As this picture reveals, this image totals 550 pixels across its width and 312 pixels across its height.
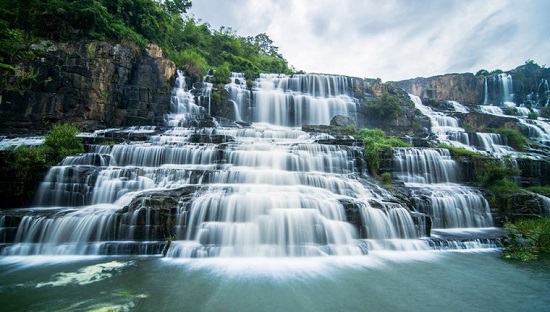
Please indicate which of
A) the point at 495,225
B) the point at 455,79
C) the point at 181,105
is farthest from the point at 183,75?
the point at 455,79

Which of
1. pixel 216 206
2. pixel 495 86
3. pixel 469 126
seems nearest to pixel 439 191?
pixel 216 206

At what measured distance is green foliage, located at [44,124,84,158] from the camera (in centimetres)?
1188

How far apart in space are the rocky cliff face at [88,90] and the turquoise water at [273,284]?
12.9 metres

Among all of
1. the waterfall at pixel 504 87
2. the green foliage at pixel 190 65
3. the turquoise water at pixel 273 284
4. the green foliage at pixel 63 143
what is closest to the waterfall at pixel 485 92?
the waterfall at pixel 504 87

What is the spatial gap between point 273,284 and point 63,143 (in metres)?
11.3

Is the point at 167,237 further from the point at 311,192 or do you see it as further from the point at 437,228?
the point at 437,228

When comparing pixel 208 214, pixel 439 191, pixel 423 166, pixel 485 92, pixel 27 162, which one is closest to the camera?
pixel 208 214

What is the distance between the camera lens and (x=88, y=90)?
18141 mm

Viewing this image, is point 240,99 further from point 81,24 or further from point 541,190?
point 541,190

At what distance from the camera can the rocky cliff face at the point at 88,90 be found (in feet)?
54.3

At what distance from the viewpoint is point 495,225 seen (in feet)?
37.2

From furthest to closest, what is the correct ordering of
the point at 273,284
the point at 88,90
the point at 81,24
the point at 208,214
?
the point at 81,24
the point at 88,90
the point at 208,214
the point at 273,284

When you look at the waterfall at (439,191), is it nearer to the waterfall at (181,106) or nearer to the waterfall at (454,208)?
the waterfall at (454,208)

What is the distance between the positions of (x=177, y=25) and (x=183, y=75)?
44.7 ft
